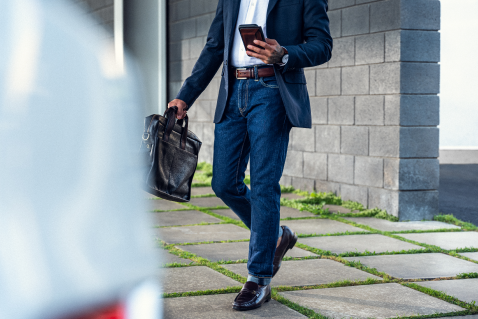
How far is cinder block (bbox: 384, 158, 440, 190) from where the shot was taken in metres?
5.34

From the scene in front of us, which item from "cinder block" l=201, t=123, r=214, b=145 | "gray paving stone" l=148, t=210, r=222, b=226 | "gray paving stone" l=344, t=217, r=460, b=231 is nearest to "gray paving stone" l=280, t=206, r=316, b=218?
"gray paving stone" l=344, t=217, r=460, b=231

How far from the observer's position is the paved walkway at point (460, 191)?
19.6 feet

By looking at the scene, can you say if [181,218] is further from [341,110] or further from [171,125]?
[171,125]

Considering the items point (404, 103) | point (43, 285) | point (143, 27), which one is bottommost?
point (43, 285)

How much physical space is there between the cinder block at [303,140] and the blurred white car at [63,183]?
5159mm

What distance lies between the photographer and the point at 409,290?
10.7 ft

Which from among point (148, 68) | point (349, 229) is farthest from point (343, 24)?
point (148, 68)

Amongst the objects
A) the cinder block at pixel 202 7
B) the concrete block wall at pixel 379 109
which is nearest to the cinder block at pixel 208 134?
the cinder block at pixel 202 7

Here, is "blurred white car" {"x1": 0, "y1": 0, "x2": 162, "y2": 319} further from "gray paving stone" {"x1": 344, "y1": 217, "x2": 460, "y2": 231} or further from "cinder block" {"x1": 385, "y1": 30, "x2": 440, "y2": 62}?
"cinder block" {"x1": 385, "y1": 30, "x2": 440, "y2": 62}

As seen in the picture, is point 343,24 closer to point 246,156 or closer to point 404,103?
point 404,103

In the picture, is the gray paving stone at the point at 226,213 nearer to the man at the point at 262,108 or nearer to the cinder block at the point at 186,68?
the man at the point at 262,108

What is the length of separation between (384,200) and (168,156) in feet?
10.0

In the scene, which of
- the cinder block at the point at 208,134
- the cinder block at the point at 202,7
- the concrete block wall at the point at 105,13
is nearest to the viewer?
the cinder block at the point at 202,7

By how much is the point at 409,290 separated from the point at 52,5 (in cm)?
251
